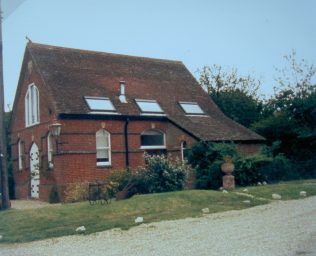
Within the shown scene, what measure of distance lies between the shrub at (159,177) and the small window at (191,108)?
803cm

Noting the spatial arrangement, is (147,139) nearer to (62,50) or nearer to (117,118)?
(117,118)

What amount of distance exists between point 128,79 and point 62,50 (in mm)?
4038

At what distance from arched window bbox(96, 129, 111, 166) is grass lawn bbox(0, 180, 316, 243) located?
7178mm

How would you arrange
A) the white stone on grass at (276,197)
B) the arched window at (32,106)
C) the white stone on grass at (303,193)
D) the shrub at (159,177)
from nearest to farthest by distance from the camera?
the white stone on grass at (276,197), the white stone on grass at (303,193), the shrub at (159,177), the arched window at (32,106)

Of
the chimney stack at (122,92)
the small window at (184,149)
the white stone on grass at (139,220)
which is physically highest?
the chimney stack at (122,92)

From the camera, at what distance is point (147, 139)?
25.9 meters

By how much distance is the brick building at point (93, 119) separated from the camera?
22922mm

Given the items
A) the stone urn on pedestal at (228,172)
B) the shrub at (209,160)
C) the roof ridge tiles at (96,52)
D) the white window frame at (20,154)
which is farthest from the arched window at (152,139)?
the white window frame at (20,154)

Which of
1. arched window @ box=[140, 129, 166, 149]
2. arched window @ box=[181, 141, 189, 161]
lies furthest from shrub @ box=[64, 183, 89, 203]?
arched window @ box=[181, 141, 189, 161]

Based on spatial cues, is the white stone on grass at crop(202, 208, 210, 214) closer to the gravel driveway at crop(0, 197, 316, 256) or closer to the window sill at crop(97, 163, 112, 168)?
the gravel driveway at crop(0, 197, 316, 256)

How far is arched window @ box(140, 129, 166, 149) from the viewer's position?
84.4ft

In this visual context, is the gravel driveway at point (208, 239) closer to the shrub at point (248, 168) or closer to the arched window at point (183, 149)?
the shrub at point (248, 168)

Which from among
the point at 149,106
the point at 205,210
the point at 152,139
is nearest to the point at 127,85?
the point at 149,106

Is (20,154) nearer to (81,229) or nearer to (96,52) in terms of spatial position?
(96,52)
